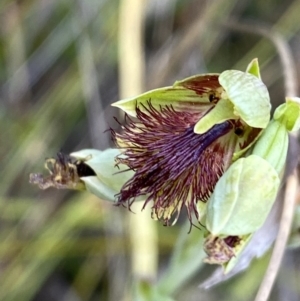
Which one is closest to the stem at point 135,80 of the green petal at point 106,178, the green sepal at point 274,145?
the green petal at point 106,178

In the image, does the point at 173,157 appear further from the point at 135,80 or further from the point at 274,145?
the point at 135,80

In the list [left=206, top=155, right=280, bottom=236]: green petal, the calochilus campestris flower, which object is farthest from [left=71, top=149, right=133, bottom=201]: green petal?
[left=206, top=155, right=280, bottom=236]: green petal

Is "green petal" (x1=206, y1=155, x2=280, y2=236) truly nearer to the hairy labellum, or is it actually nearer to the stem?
the hairy labellum

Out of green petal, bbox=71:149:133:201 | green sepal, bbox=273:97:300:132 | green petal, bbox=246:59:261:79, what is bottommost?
green petal, bbox=71:149:133:201

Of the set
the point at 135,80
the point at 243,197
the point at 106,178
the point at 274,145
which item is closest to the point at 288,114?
the point at 274,145

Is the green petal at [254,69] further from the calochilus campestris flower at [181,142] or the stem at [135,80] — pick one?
the stem at [135,80]

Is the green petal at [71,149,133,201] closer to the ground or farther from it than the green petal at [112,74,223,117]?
closer to the ground
